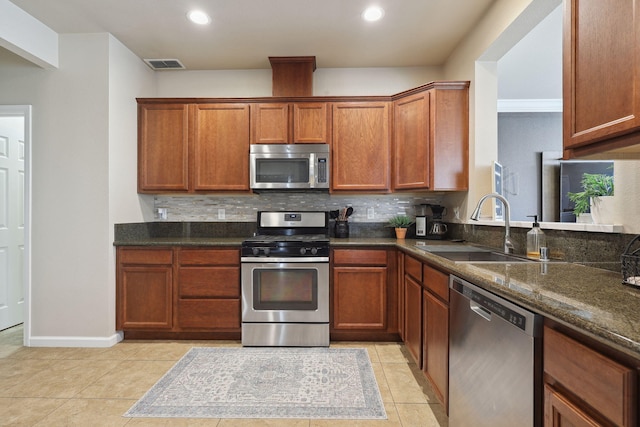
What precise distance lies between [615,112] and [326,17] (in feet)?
7.05

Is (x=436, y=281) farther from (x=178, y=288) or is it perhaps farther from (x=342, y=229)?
(x=178, y=288)

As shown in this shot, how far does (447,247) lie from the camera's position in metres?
2.56

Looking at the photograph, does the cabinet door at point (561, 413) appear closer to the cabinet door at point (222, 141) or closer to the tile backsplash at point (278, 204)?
the tile backsplash at point (278, 204)

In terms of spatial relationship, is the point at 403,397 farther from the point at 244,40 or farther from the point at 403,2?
the point at 244,40

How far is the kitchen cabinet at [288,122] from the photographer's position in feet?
10.8

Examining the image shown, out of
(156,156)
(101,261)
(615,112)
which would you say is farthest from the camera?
(156,156)

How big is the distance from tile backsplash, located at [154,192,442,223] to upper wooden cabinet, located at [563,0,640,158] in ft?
7.30

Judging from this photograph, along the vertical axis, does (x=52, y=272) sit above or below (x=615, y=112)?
below

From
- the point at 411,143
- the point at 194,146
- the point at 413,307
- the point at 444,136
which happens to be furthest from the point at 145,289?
the point at 444,136

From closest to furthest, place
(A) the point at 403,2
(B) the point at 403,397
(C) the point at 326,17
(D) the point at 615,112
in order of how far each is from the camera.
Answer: (D) the point at 615,112 < (B) the point at 403,397 < (A) the point at 403,2 < (C) the point at 326,17

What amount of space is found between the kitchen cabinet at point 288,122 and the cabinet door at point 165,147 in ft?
2.31

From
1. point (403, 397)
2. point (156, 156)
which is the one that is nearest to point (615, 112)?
point (403, 397)

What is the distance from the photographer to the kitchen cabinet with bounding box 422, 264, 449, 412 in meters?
1.80

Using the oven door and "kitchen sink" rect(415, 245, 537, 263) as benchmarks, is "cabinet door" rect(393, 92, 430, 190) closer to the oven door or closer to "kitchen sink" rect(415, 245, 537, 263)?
"kitchen sink" rect(415, 245, 537, 263)
